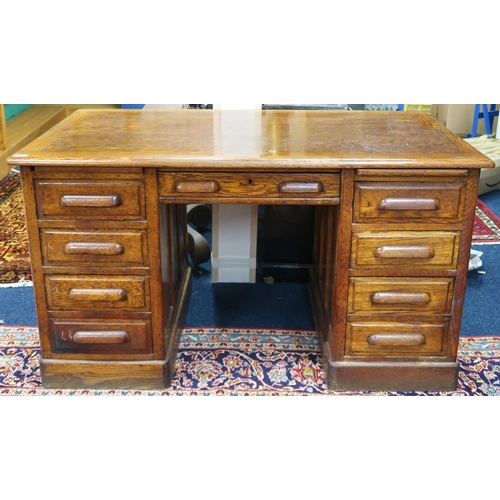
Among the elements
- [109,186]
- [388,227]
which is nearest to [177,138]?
[109,186]

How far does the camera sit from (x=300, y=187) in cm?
191

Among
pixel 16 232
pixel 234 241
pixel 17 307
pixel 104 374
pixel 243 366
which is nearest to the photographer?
pixel 104 374

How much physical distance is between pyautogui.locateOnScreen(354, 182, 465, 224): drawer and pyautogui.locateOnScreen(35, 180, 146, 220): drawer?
2.22 feet

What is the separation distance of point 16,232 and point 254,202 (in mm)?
2059

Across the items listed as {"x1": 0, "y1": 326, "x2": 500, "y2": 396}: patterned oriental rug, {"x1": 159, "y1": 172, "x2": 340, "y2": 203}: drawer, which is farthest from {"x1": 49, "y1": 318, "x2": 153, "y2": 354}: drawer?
{"x1": 159, "y1": 172, "x2": 340, "y2": 203}: drawer

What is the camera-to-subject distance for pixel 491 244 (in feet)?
11.1

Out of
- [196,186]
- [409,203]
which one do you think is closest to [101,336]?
[196,186]

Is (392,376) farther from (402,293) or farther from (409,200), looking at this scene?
(409,200)

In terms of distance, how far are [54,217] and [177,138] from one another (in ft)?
1.55

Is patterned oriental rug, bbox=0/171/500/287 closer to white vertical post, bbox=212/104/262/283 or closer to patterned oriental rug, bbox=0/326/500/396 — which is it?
patterned oriental rug, bbox=0/326/500/396

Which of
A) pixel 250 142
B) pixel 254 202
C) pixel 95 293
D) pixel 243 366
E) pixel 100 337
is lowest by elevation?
pixel 243 366

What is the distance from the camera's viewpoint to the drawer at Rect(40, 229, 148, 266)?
6.46 feet

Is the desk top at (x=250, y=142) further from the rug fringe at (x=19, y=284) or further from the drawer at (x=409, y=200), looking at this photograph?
the rug fringe at (x=19, y=284)

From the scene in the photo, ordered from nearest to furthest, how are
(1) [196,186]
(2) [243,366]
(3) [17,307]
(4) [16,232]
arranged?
1. (1) [196,186]
2. (2) [243,366]
3. (3) [17,307]
4. (4) [16,232]
